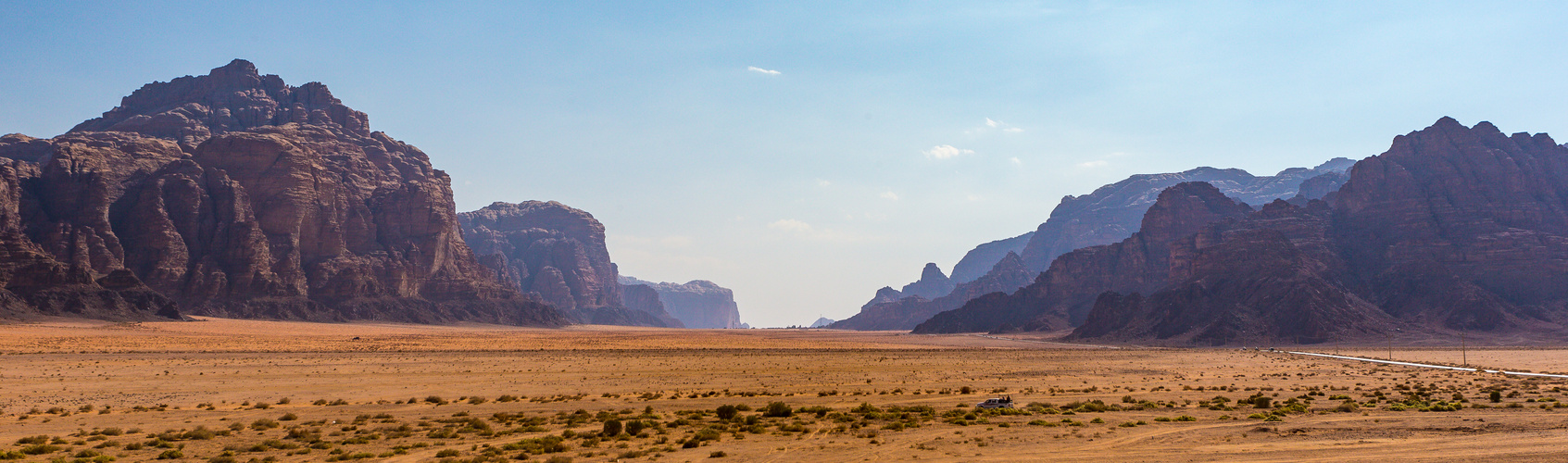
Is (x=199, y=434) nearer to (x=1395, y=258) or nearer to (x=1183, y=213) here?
(x=1395, y=258)

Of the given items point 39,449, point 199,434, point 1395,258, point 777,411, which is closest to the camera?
point 39,449

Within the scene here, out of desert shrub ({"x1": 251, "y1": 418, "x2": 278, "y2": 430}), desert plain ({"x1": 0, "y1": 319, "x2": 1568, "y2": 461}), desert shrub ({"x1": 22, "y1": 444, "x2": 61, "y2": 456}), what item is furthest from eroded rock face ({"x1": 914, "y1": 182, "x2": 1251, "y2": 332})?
desert shrub ({"x1": 22, "y1": 444, "x2": 61, "y2": 456})

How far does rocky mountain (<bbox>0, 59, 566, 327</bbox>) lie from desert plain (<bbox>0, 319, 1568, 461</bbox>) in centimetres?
7064

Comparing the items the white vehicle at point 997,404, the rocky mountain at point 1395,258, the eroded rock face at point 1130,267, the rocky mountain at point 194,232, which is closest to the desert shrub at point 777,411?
the white vehicle at point 997,404

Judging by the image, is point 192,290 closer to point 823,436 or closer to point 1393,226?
point 823,436

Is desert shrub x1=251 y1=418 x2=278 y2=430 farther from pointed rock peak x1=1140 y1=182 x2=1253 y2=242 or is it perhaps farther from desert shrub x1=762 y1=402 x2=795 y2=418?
pointed rock peak x1=1140 y1=182 x2=1253 y2=242

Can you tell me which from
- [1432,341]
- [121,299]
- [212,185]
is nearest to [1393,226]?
[1432,341]

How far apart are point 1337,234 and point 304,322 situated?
176062 mm

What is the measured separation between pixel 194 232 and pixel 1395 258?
199 metres

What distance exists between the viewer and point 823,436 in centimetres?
2714

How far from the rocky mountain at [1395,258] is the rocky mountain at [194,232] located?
136 metres

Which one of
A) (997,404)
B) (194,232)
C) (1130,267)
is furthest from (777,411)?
(1130,267)

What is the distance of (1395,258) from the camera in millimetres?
136375

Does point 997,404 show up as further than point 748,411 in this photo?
Yes
